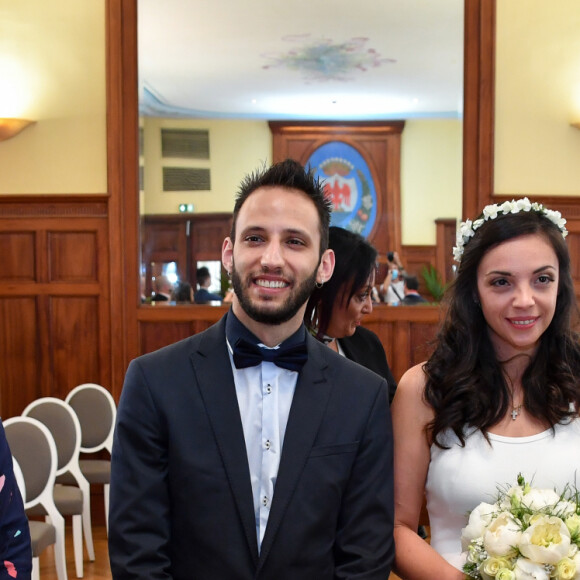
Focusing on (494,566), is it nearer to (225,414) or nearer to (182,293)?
(225,414)

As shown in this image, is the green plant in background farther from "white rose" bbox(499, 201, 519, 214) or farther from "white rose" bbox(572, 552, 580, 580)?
"white rose" bbox(572, 552, 580, 580)

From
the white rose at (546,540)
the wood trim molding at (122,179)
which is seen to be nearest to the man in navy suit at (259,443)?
the white rose at (546,540)

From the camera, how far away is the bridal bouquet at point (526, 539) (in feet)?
5.77

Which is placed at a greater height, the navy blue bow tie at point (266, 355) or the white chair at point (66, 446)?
the navy blue bow tie at point (266, 355)

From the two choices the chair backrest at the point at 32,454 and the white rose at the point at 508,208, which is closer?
the white rose at the point at 508,208

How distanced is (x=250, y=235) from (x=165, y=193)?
4.51m

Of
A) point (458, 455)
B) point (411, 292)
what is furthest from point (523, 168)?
point (458, 455)

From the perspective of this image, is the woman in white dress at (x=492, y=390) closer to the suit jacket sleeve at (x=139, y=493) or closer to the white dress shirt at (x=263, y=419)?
the white dress shirt at (x=263, y=419)

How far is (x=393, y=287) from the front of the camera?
21.5 feet

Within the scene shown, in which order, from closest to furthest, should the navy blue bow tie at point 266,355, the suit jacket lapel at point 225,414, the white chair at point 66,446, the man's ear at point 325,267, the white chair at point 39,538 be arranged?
1. the suit jacket lapel at point 225,414
2. the navy blue bow tie at point 266,355
3. the man's ear at point 325,267
4. the white chair at point 39,538
5. the white chair at point 66,446

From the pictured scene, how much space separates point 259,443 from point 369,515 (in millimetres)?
324

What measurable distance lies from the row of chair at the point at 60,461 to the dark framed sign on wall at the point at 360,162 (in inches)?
94.5

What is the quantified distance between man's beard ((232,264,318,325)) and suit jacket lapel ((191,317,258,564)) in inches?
5.6

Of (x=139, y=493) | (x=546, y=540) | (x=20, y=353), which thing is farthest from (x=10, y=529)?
(x=20, y=353)
